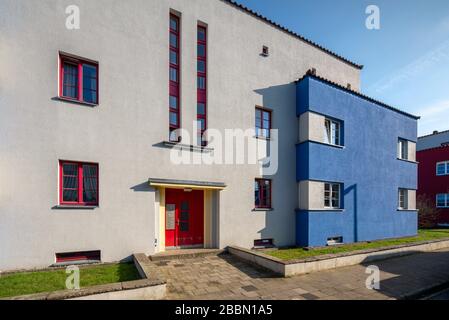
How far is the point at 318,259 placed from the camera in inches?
315

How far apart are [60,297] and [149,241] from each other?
4.16 meters

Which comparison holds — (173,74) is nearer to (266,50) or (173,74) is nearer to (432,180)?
(266,50)

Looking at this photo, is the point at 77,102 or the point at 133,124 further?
the point at 133,124

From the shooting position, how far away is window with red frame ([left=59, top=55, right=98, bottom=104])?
7.94 m

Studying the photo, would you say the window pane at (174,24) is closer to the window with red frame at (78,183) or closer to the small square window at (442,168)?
the window with red frame at (78,183)

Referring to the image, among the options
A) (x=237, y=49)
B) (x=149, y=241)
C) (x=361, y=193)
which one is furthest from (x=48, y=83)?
(x=361, y=193)

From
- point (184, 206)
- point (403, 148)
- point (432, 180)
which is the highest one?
point (403, 148)

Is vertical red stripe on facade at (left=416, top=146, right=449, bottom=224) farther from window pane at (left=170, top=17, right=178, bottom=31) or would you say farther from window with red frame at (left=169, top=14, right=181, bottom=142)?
window pane at (left=170, top=17, right=178, bottom=31)

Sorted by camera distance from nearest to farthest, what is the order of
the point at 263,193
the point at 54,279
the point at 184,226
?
the point at 54,279 < the point at 184,226 < the point at 263,193

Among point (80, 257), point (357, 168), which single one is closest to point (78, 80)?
point (80, 257)

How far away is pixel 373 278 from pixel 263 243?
15.3 feet

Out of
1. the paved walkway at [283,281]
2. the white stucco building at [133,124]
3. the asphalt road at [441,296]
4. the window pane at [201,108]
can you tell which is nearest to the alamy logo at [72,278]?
the white stucco building at [133,124]

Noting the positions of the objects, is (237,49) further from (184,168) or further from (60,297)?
(60,297)

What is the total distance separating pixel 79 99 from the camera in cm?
795
